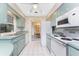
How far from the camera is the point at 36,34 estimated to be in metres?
9.21

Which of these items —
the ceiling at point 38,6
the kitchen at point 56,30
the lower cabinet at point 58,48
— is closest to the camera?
the kitchen at point 56,30

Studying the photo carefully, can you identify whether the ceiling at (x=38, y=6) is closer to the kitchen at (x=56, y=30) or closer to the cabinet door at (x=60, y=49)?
the kitchen at (x=56, y=30)

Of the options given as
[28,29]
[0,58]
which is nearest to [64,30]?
[0,58]

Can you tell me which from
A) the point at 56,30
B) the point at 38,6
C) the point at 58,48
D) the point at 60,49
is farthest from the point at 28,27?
the point at 60,49

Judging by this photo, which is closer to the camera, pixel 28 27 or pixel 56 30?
pixel 56 30

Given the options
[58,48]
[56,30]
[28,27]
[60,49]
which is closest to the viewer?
[60,49]

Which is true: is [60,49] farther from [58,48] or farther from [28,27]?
[28,27]

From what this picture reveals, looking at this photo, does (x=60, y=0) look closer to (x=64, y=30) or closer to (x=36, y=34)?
(x=64, y=30)

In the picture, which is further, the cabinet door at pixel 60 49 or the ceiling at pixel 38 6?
the ceiling at pixel 38 6

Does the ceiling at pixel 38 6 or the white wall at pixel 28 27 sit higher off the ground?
the ceiling at pixel 38 6

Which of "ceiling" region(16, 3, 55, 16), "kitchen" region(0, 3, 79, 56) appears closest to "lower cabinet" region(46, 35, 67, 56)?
"kitchen" region(0, 3, 79, 56)

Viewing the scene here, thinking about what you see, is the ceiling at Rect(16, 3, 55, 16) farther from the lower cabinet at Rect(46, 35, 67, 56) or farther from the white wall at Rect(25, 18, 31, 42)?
the white wall at Rect(25, 18, 31, 42)

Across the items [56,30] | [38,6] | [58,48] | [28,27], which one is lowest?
[58,48]

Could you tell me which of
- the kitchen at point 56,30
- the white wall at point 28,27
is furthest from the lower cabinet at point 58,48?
the white wall at point 28,27
